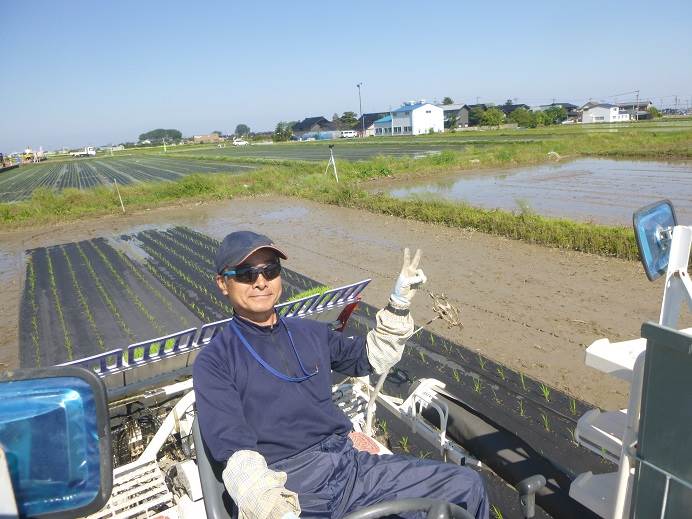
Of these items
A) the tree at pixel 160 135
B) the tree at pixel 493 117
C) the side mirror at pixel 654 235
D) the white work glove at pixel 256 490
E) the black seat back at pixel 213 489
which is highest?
the tree at pixel 160 135

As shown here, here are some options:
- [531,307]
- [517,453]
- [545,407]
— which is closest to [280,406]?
[517,453]

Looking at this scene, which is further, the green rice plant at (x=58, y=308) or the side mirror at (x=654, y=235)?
the green rice plant at (x=58, y=308)

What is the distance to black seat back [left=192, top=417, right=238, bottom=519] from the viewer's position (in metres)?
1.73

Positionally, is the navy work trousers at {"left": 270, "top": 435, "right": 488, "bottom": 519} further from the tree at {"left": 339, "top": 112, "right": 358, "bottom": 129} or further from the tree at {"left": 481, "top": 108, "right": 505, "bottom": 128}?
the tree at {"left": 339, "top": 112, "right": 358, "bottom": 129}

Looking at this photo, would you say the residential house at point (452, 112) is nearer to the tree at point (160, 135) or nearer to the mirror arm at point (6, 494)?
the mirror arm at point (6, 494)

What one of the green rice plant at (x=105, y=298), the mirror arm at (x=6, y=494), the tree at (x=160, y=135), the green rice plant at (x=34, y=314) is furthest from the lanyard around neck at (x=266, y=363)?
the tree at (x=160, y=135)

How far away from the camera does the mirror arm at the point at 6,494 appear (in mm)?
1139

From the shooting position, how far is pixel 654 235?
1.86 m

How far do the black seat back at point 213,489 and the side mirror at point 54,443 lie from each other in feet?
1.74

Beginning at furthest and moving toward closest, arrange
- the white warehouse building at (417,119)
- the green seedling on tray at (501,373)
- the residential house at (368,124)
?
the residential house at (368,124)
the white warehouse building at (417,119)
the green seedling on tray at (501,373)

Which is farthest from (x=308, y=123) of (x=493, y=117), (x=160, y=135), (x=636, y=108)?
(x=160, y=135)

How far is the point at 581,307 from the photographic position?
6.24m

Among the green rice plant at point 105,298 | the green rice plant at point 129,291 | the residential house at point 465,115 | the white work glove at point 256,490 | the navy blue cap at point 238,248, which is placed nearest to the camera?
the white work glove at point 256,490

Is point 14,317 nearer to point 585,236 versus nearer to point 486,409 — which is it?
point 486,409
